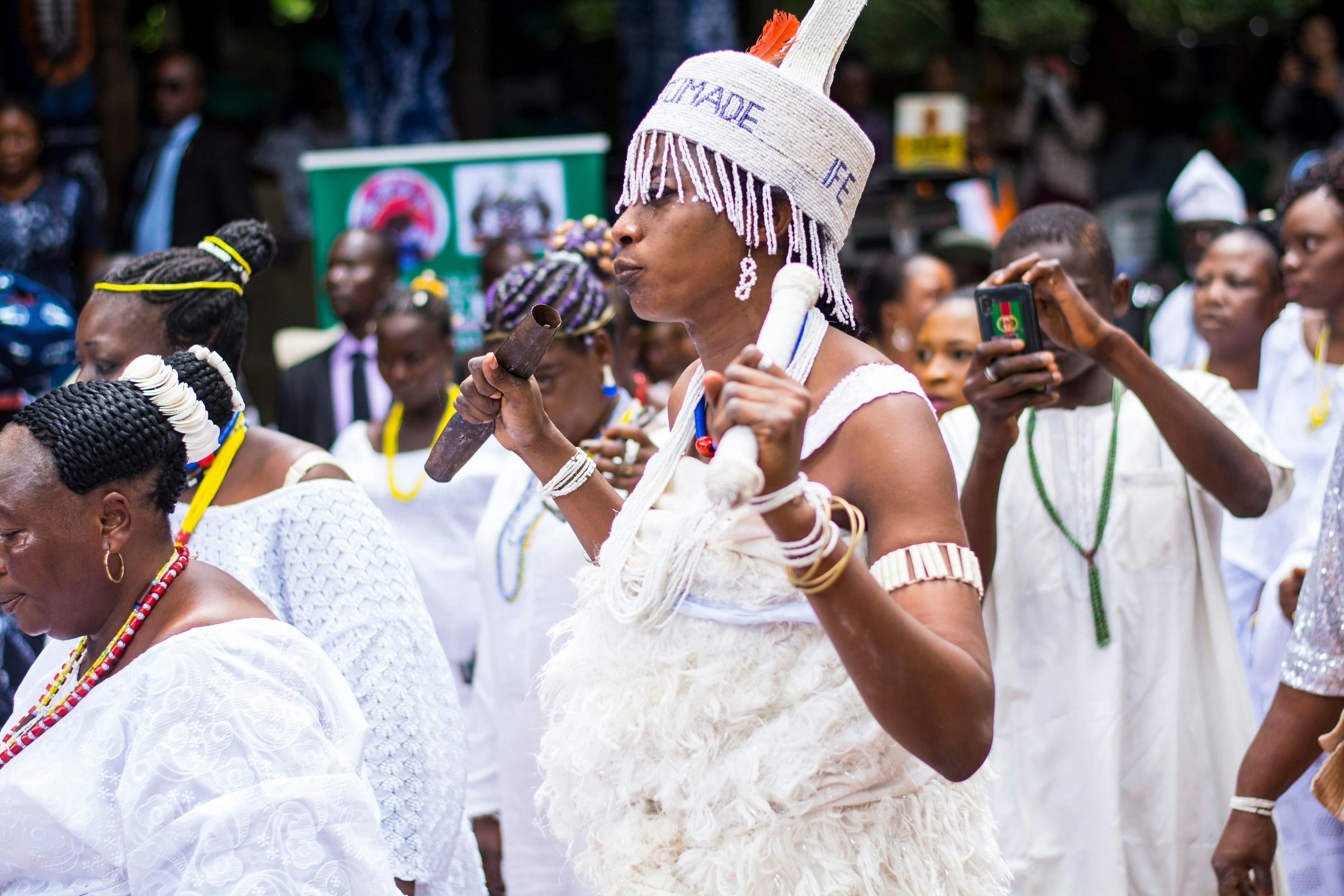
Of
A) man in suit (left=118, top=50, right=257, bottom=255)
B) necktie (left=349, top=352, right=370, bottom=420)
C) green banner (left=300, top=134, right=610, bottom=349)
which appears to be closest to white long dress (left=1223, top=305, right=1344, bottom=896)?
green banner (left=300, top=134, right=610, bottom=349)

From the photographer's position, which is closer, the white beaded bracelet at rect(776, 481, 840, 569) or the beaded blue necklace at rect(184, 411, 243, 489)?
the white beaded bracelet at rect(776, 481, 840, 569)

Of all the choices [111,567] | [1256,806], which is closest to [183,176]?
[111,567]

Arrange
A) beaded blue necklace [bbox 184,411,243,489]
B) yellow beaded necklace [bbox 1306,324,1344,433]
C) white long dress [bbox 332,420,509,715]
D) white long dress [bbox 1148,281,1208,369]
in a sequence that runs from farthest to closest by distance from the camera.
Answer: white long dress [bbox 1148,281,1208,369], white long dress [bbox 332,420,509,715], yellow beaded necklace [bbox 1306,324,1344,433], beaded blue necklace [bbox 184,411,243,489]

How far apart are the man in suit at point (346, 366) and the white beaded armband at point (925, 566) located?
14.5ft

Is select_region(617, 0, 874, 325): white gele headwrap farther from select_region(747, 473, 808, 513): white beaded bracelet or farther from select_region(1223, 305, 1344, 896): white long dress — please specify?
select_region(1223, 305, 1344, 896): white long dress

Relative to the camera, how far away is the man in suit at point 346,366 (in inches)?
241

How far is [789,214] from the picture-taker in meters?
2.07

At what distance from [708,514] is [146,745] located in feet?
3.02

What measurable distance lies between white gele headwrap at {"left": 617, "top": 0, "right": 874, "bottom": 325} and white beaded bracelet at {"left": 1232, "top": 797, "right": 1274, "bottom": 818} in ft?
4.60

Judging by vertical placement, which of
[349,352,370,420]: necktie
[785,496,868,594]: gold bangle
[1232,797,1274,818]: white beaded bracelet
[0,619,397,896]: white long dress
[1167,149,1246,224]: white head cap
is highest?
[1167,149,1246,224]: white head cap

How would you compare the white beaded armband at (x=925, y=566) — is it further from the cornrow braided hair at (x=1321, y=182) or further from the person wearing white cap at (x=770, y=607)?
the cornrow braided hair at (x=1321, y=182)

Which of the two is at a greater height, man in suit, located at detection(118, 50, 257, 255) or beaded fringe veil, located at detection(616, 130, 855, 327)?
man in suit, located at detection(118, 50, 257, 255)

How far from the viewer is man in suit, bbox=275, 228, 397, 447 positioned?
241 inches

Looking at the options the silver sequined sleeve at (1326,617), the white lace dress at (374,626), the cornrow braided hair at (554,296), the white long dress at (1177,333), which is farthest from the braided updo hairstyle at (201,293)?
the white long dress at (1177,333)
